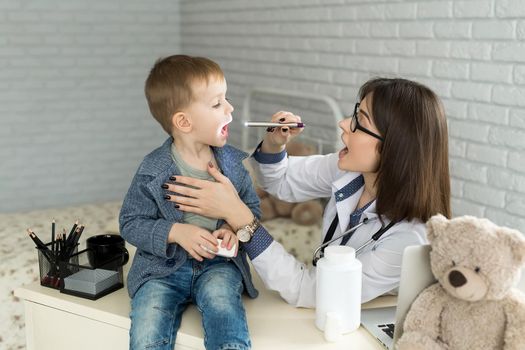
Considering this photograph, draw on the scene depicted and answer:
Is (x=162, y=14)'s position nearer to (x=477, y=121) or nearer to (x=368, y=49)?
(x=368, y=49)

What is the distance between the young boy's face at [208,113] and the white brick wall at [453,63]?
1.13 metres

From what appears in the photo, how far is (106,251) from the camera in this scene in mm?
1665

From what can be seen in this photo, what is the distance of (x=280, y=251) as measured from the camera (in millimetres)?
1495

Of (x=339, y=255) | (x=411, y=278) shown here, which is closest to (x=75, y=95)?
(x=339, y=255)

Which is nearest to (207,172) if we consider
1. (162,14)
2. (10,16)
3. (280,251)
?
(280,251)

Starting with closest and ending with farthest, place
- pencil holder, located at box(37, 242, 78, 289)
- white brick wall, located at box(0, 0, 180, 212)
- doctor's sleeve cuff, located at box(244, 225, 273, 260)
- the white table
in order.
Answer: the white table → doctor's sleeve cuff, located at box(244, 225, 273, 260) → pencil holder, located at box(37, 242, 78, 289) → white brick wall, located at box(0, 0, 180, 212)

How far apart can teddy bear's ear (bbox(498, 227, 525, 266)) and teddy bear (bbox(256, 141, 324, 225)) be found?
1.78 metres

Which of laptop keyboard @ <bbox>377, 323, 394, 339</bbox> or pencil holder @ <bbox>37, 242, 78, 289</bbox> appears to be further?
pencil holder @ <bbox>37, 242, 78, 289</bbox>

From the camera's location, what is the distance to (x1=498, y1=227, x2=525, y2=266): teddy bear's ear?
1085 millimetres

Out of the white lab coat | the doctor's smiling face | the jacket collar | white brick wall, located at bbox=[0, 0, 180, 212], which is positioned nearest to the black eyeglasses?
the doctor's smiling face

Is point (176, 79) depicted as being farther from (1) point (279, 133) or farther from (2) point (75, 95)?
(2) point (75, 95)

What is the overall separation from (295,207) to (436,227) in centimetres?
174

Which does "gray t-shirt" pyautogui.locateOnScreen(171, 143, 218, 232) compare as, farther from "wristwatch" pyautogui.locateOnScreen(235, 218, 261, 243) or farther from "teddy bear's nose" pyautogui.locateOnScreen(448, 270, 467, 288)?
"teddy bear's nose" pyautogui.locateOnScreen(448, 270, 467, 288)

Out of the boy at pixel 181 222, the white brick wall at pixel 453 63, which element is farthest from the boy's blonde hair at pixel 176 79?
the white brick wall at pixel 453 63
